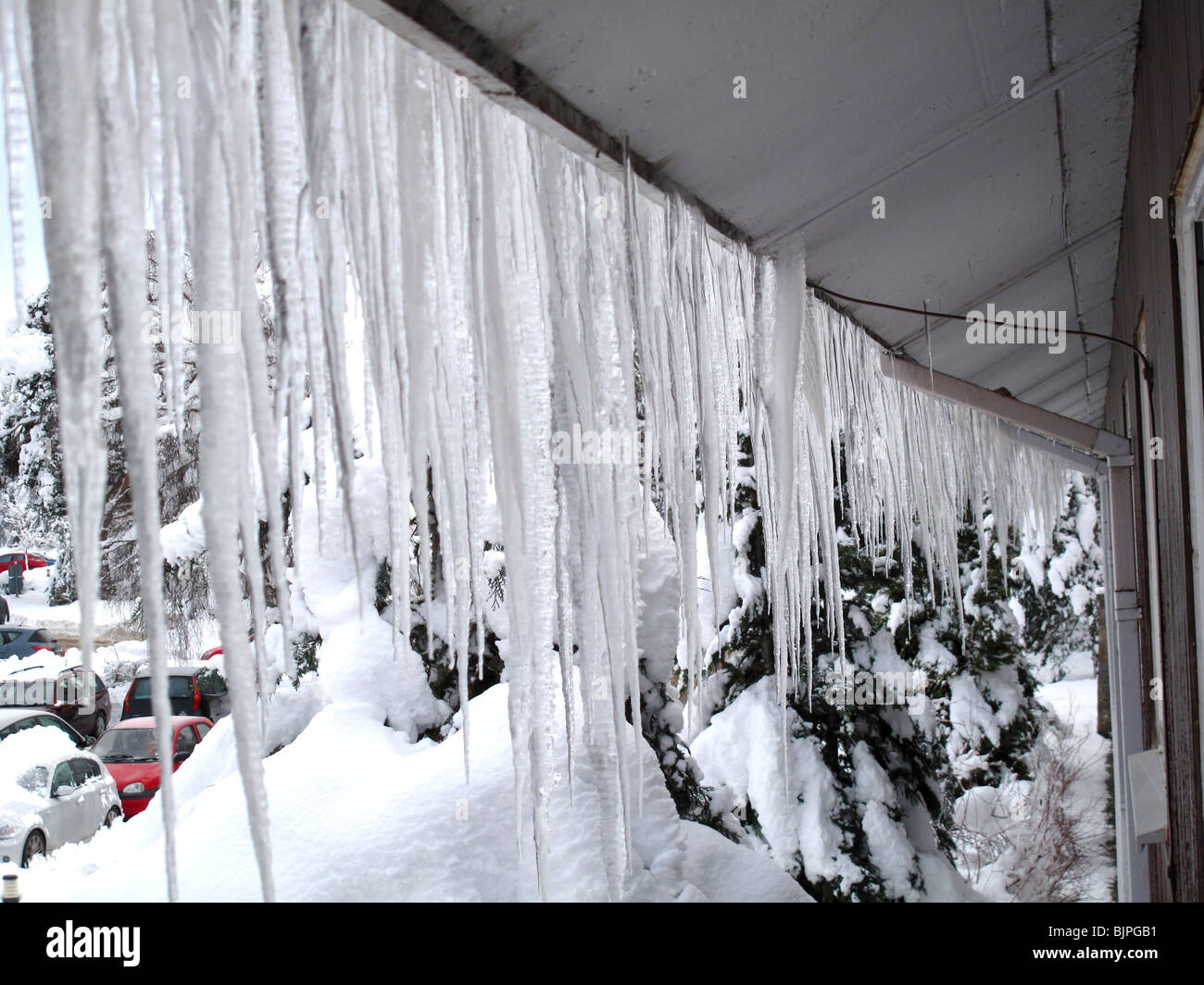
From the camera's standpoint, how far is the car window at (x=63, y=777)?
8.23 m

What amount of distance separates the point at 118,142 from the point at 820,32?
1.24 m

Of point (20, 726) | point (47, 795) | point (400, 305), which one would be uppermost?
point (400, 305)

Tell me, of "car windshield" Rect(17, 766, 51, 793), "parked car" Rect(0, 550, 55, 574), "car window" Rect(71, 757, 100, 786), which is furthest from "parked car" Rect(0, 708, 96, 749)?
"parked car" Rect(0, 550, 55, 574)

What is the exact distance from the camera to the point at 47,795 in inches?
316

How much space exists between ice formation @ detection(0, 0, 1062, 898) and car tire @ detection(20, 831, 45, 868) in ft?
24.5

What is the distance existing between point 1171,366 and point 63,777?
366 inches

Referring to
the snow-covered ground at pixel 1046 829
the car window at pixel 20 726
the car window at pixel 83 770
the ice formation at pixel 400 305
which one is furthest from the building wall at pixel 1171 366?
the car window at pixel 20 726

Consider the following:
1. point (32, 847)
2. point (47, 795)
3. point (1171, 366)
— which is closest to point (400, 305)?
point (1171, 366)

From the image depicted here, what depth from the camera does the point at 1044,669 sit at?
1515cm

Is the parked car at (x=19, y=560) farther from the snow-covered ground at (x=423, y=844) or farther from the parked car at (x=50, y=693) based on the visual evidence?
the snow-covered ground at (x=423, y=844)

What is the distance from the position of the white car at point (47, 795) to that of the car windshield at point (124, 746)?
178 centimetres

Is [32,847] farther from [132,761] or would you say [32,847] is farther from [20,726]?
[132,761]

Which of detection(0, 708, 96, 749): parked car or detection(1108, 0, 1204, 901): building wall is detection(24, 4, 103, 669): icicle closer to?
detection(1108, 0, 1204, 901): building wall

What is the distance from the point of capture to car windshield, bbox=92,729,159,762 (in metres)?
10.8
